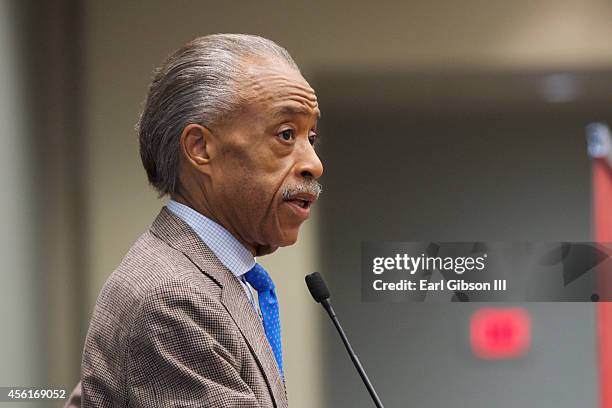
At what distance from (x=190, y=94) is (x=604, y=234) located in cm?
218

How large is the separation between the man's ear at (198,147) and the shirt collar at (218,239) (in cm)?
6

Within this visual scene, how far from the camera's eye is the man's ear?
1304 millimetres

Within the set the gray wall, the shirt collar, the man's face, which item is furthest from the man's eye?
the gray wall

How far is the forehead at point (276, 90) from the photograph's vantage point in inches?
51.4

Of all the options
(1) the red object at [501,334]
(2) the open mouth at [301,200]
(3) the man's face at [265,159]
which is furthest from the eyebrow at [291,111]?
(1) the red object at [501,334]

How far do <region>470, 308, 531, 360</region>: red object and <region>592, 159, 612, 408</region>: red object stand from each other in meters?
0.24

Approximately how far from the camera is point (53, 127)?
323 cm

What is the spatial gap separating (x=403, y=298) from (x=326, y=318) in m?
0.26

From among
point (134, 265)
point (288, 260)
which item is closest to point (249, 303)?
point (134, 265)

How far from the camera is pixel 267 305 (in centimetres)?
139

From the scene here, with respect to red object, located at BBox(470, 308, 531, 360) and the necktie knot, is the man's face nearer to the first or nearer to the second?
the necktie knot

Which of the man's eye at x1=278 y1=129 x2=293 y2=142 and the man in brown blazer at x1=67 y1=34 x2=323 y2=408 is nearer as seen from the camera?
the man in brown blazer at x1=67 y1=34 x2=323 y2=408

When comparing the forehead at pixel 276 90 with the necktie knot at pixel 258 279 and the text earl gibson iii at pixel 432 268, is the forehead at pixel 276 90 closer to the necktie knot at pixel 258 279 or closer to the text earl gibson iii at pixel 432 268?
the necktie knot at pixel 258 279

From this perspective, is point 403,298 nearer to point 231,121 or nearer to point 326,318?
point 326,318
